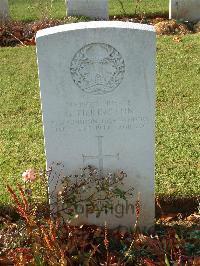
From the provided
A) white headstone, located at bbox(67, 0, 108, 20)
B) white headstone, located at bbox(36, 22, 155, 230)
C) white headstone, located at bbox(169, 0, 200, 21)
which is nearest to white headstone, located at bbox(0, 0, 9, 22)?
white headstone, located at bbox(67, 0, 108, 20)

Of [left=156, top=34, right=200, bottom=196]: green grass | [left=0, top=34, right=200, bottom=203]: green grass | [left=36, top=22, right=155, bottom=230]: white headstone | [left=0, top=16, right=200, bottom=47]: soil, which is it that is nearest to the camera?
[left=36, top=22, right=155, bottom=230]: white headstone

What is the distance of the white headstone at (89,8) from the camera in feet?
36.0

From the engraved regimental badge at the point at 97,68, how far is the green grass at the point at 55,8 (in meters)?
7.28

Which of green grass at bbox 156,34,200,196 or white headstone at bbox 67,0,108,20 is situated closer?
green grass at bbox 156,34,200,196

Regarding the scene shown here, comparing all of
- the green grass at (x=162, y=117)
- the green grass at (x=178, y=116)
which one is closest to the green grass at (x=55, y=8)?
the green grass at (x=162, y=117)

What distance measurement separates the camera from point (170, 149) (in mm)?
5672

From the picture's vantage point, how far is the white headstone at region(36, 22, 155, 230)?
3807 millimetres

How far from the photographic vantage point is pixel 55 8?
12289 millimetres

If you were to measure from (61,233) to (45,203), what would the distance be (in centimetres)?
63

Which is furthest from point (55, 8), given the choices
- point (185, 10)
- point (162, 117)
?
point (162, 117)

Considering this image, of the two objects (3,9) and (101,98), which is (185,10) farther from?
(101,98)

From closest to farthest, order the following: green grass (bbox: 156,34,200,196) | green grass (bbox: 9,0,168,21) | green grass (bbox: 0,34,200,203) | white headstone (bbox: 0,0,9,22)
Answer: green grass (bbox: 156,34,200,196), green grass (bbox: 0,34,200,203), white headstone (bbox: 0,0,9,22), green grass (bbox: 9,0,168,21)

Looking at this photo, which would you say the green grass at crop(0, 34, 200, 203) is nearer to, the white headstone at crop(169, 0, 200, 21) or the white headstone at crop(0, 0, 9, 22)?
the white headstone at crop(169, 0, 200, 21)

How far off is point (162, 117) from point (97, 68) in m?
2.71
